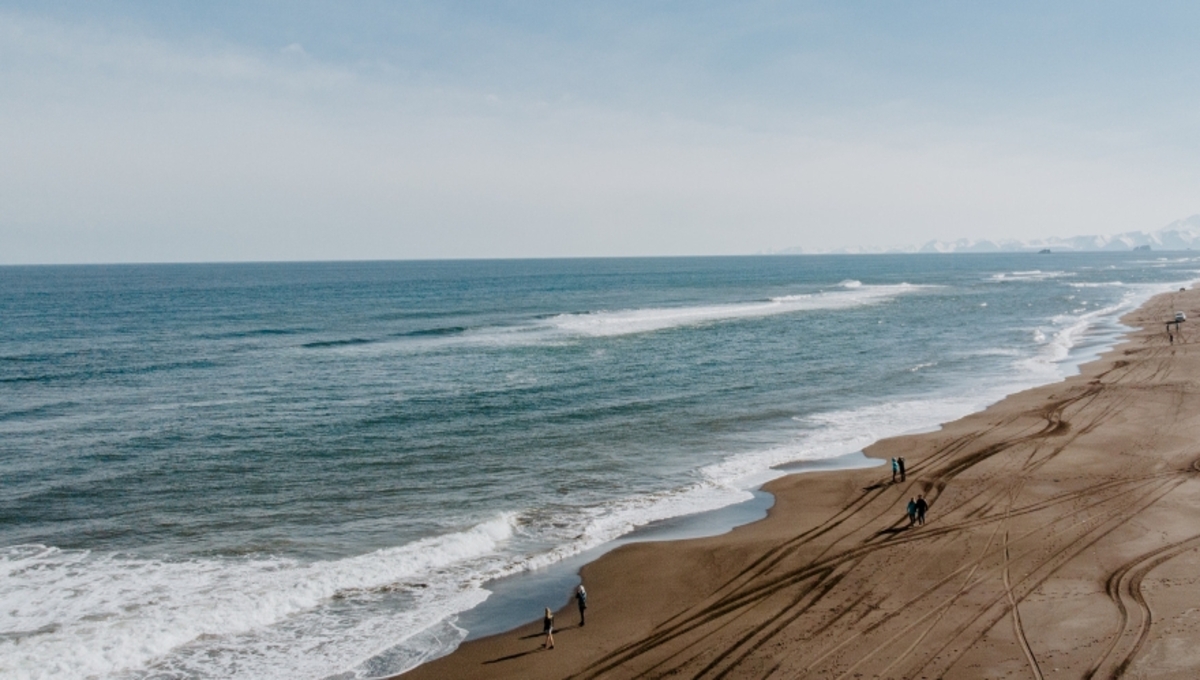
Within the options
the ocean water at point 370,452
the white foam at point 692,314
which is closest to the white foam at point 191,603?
the ocean water at point 370,452

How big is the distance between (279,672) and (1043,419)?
1455 inches

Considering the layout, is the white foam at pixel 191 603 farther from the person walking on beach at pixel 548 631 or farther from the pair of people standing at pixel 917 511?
the pair of people standing at pixel 917 511

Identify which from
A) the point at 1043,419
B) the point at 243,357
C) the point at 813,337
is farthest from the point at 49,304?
the point at 1043,419

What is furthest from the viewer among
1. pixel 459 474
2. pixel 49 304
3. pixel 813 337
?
pixel 49 304

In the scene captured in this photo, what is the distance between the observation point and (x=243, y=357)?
61.6 metres

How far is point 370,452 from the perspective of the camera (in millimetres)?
35625

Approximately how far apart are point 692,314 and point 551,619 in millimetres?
81357

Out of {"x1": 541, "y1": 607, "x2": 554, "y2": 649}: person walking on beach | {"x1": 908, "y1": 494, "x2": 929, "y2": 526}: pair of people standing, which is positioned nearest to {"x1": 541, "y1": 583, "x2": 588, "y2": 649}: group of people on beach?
{"x1": 541, "y1": 607, "x2": 554, "y2": 649}: person walking on beach

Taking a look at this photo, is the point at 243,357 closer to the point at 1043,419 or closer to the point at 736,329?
the point at 736,329

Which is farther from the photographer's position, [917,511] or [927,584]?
[917,511]

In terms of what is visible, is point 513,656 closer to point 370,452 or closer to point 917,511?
point 917,511

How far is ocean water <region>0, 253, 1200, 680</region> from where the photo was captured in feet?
Result: 68.3

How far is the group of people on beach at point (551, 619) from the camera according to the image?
753 inches

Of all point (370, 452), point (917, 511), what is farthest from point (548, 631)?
point (370, 452)
